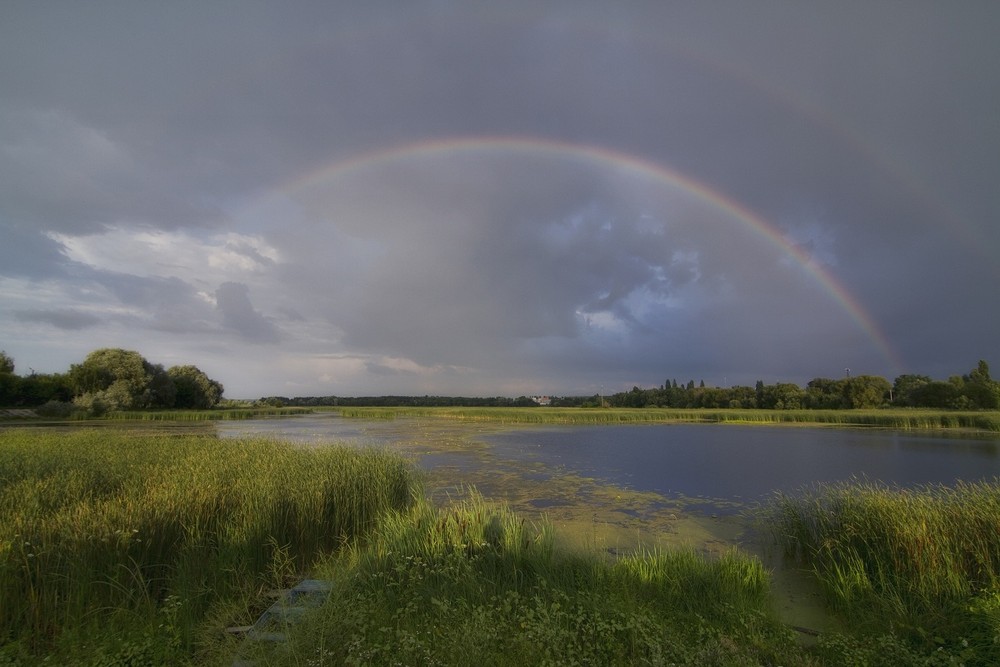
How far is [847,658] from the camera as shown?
13.7 ft

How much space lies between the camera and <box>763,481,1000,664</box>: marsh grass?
15.8ft

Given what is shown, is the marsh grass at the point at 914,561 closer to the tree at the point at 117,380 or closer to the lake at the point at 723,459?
the lake at the point at 723,459

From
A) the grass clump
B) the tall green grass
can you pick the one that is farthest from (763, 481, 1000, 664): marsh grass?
the tall green grass

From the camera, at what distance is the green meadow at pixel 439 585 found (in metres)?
4.13

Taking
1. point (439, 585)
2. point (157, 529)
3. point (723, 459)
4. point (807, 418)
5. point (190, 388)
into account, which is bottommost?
point (723, 459)

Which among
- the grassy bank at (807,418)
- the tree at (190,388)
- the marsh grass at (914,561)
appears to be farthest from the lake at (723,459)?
the tree at (190,388)

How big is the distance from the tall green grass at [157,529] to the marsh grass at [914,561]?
687cm

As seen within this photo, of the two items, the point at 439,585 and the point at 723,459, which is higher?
the point at 439,585

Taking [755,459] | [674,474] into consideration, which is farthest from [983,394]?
[674,474]

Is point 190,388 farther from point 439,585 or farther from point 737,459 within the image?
point 439,585

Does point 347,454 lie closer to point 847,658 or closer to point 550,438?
point 847,658

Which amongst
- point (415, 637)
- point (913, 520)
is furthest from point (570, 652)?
point (913, 520)

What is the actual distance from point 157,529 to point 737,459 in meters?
22.2

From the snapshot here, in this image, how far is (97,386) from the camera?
5088cm
